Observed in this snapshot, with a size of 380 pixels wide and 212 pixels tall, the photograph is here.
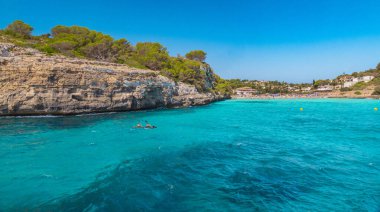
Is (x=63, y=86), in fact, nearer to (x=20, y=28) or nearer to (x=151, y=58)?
(x=151, y=58)

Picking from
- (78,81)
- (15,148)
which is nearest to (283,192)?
(15,148)

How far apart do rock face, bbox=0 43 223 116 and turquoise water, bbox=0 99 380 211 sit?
8772mm

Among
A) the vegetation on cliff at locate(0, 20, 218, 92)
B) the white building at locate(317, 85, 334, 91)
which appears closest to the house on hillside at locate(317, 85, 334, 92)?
the white building at locate(317, 85, 334, 91)

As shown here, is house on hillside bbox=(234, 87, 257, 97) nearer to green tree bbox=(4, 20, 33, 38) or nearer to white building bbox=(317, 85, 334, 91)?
white building bbox=(317, 85, 334, 91)

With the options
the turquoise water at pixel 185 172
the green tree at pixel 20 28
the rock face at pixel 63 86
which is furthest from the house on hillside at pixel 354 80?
the green tree at pixel 20 28

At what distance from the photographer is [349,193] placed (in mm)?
8805

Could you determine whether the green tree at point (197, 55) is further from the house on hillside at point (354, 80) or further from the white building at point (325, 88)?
the house on hillside at point (354, 80)

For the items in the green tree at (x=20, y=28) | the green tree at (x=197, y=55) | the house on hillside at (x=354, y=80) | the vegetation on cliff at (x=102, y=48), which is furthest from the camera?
the house on hillside at (x=354, y=80)

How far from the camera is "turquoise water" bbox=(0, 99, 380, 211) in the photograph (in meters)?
7.86

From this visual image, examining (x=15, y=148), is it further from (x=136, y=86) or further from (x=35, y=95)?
(x=136, y=86)

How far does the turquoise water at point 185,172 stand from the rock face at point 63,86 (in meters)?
8.77

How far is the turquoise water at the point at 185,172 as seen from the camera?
786cm

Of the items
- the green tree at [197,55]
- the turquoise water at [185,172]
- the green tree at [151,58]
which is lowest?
the turquoise water at [185,172]

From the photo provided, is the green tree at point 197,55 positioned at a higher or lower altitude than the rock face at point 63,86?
higher
